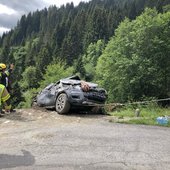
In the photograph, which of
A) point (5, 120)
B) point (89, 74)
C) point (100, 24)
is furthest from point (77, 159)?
point (100, 24)

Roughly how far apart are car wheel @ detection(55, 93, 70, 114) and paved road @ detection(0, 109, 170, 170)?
1499 millimetres

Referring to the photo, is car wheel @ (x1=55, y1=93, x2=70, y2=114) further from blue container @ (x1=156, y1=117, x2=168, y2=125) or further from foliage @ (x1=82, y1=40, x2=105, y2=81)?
foliage @ (x1=82, y1=40, x2=105, y2=81)

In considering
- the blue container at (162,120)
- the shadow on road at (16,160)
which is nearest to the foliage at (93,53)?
the blue container at (162,120)

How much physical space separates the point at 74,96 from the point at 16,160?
6310 mm

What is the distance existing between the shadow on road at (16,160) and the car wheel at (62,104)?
5.75 m

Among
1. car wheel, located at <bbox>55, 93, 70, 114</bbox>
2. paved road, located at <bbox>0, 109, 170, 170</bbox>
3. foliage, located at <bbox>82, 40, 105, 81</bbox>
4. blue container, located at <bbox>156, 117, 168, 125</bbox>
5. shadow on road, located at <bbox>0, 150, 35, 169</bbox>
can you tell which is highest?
foliage, located at <bbox>82, 40, 105, 81</bbox>

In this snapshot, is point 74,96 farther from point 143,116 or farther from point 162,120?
point 162,120

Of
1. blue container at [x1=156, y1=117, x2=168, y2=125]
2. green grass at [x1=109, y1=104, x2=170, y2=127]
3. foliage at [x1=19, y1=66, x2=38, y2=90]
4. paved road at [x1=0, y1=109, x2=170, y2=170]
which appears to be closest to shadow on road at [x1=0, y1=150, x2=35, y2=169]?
paved road at [x1=0, y1=109, x2=170, y2=170]

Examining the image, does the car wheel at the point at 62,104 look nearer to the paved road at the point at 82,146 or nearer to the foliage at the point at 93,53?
the paved road at the point at 82,146

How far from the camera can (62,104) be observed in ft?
44.6

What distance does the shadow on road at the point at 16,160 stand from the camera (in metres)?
6.93

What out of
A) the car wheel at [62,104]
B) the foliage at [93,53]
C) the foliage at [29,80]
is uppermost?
the foliage at [93,53]

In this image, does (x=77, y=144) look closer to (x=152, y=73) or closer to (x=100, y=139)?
(x=100, y=139)

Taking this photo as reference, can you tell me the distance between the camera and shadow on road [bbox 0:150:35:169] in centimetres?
693
